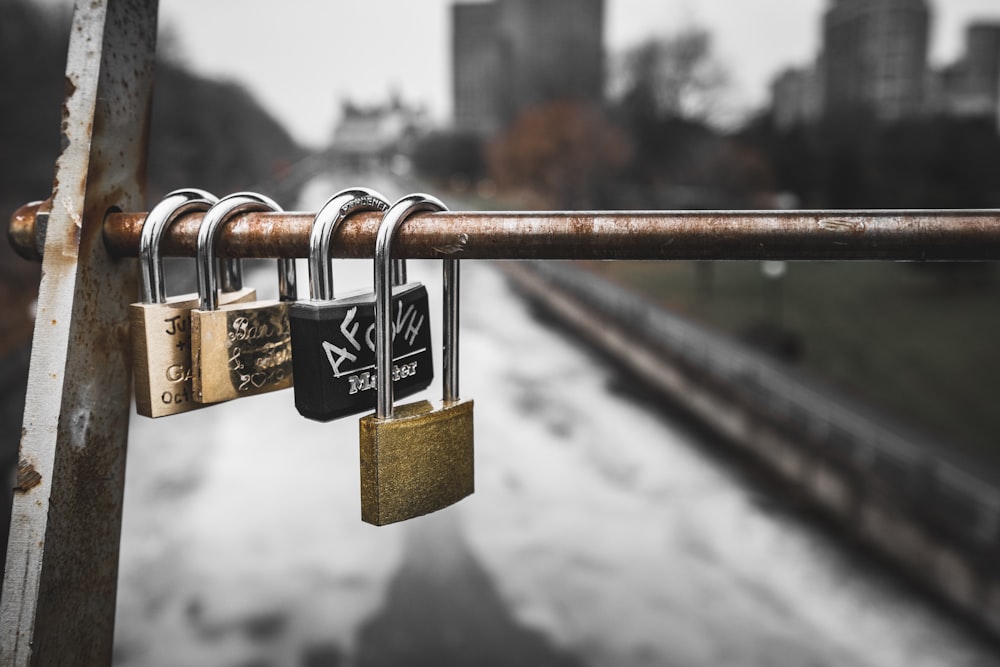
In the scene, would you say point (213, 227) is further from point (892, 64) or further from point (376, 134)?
point (892, 64)

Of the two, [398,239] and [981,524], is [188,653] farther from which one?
[398,239]

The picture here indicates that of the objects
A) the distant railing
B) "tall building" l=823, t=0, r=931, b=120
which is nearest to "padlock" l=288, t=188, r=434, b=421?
the distant railing

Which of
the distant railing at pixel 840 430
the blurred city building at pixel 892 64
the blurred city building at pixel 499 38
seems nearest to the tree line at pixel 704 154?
the distant railing at pixel 840 430

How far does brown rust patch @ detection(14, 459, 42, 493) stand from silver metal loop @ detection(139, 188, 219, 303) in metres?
0.25

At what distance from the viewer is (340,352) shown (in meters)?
0.98

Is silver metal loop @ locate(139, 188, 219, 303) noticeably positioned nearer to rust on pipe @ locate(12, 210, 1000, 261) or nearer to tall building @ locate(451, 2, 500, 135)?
rust on pipe @ locate(12, 210, 1000, 261)

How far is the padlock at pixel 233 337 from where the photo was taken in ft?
3.26

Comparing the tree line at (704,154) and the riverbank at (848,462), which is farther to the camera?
the tree line at (704,154)

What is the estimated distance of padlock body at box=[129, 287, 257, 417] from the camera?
1.02 meters

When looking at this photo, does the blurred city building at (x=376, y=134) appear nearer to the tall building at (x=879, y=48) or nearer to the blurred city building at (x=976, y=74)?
the tall building at (x=879, y=48)

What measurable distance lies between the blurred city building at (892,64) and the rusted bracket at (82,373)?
226 ft

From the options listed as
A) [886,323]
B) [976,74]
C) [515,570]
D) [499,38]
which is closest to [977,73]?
[976,74]

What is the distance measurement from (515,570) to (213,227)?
1477cm

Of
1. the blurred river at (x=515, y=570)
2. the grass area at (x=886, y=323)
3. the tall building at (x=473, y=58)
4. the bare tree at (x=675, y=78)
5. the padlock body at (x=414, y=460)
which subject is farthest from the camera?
the tall building at (x=473, y=58)
